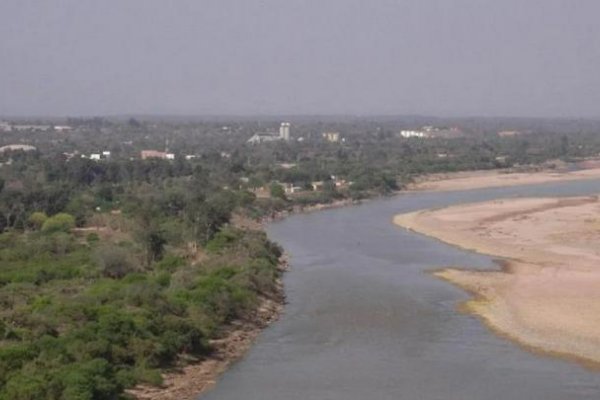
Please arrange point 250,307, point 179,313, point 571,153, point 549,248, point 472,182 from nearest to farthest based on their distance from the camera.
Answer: point 179,313 → point 250,307 → point 549,248 → point 472,182 → point 571,153

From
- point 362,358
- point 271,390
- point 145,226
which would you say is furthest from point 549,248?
point 271,390

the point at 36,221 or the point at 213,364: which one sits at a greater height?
the point at 36,221

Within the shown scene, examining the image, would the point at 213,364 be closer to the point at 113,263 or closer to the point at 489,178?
the point at 113,263

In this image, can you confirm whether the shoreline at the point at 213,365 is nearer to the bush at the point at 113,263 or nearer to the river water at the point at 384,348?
the river water at the point at 384,348

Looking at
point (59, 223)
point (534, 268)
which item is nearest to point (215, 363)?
point (534, 268)

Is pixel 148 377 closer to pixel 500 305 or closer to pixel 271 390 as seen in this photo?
pixel 271 390

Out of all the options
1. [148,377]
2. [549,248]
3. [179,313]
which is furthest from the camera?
[549,248]
